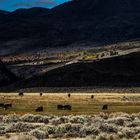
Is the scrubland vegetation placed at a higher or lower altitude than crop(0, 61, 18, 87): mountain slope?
lower

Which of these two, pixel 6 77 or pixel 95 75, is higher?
pixel 6 77

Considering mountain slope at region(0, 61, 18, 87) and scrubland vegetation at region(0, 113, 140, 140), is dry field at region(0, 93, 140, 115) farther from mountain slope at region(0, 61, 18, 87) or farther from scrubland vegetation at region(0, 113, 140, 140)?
mountain slope at region(0, 61, 18, 87)

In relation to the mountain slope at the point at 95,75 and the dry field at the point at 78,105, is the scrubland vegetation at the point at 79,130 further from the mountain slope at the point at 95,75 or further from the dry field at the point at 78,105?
the mountain slope at the point at 95,75

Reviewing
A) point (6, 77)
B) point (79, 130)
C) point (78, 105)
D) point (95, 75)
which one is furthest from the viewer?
point (6, 77)

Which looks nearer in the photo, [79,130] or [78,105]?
[79,130]

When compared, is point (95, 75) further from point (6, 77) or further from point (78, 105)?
point (78, 105)

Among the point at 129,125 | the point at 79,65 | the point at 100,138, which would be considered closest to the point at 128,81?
the point at 79,65

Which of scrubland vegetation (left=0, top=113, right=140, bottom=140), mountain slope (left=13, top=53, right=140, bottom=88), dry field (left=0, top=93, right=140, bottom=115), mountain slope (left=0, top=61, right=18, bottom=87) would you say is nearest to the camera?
scrubland vegetation (left=0, top=113, right=140, bottom=140)

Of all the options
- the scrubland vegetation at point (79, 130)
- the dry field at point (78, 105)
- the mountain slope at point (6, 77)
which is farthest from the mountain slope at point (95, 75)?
the scrubland vegetation at point (79, 130)

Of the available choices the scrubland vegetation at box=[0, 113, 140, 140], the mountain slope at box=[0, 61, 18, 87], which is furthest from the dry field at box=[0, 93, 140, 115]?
the mountain slope at box=[0, 61, 18, 87]

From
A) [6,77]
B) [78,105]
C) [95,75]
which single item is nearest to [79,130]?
[78,105]

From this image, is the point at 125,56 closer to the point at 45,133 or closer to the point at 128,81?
the point at 128,81

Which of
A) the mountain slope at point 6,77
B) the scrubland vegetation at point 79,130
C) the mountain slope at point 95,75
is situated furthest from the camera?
the mountain slope at point 6,77

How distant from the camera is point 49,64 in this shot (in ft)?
573
